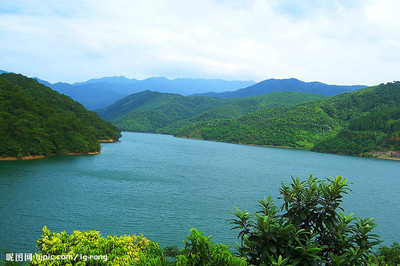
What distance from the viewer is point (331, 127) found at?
130 m

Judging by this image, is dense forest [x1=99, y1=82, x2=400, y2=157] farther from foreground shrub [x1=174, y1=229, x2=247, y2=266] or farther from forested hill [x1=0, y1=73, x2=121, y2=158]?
foreground shrub [x1=174, y1=229, x2=247, y2=266]

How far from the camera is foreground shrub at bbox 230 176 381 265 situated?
7547 millimetres

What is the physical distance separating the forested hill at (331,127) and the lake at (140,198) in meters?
51.2

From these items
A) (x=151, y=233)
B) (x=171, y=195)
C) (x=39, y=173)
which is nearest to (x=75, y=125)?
(x=39, y=173)

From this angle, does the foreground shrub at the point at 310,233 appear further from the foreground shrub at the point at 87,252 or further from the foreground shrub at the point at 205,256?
the foreground shrub at the point at 87,252

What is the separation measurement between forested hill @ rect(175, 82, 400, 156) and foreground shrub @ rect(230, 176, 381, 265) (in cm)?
10594

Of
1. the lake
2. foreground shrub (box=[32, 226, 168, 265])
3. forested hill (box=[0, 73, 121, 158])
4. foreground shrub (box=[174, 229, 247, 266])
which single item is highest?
forested hill (box=[0, 73, 121, 158])

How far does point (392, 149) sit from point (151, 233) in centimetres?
10169

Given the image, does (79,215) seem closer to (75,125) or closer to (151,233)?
(151,233)

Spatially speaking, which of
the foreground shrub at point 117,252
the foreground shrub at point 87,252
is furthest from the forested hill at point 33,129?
the foreground shrub at point 117,252

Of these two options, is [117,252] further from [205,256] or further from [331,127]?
[331,127]

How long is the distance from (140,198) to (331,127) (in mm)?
119246

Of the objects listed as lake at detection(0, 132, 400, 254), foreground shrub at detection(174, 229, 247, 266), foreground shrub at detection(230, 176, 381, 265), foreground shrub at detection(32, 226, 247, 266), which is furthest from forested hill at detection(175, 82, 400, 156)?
foreground shrub at detection(174, 229, 247, 266)

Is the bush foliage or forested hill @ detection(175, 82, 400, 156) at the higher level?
forested hill @ detection(175, 82, 400, 156)
